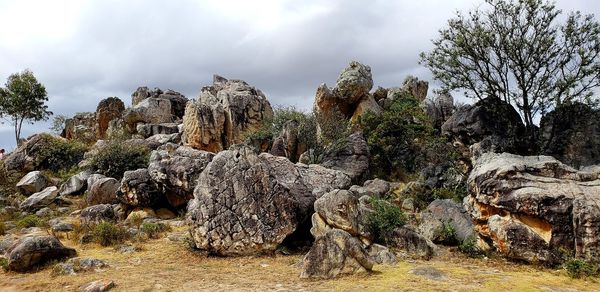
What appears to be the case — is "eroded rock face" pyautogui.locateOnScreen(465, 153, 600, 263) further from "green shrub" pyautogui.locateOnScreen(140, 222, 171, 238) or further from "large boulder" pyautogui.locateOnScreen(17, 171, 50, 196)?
"large boulder" pyautogui.locateOnScreen(17, 171, 50, 196)

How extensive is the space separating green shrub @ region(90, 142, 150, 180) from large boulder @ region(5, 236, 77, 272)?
1389 cm

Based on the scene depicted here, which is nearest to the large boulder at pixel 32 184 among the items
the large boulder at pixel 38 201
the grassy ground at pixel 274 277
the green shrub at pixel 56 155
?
the large boulder at pixel 38 201

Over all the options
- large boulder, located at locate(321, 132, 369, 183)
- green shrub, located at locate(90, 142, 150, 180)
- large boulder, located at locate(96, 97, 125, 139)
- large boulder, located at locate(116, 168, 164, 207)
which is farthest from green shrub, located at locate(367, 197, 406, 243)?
large boulder, located at locate(96, 97, 125, 139)

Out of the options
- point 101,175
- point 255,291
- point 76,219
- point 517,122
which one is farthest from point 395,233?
point 101,175

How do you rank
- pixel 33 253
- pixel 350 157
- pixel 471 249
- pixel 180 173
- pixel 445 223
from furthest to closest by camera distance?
pixel 350 157 < pixel 180 173 < pixel 445 223 < pixel 33 253 < pixel 471 249

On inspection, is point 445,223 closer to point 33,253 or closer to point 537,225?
point 537,225

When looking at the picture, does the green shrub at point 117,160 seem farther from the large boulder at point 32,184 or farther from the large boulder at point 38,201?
the large boulder at point 38,201

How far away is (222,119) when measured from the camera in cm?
2930

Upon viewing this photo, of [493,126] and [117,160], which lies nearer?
[493,126]

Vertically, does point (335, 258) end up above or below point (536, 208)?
below

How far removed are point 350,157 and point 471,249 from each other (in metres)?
9.27

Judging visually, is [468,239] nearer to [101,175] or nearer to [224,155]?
[224,155]

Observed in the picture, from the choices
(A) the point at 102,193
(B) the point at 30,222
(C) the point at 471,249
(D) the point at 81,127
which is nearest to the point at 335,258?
(C) the point at 471,249

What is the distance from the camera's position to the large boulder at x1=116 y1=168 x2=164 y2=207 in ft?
62.9
